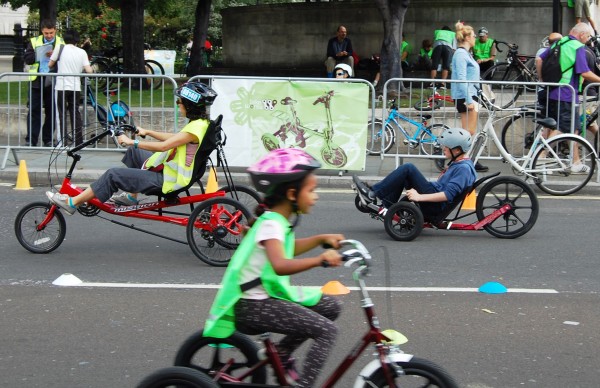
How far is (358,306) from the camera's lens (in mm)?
6945

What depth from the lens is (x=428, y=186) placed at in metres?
9.12

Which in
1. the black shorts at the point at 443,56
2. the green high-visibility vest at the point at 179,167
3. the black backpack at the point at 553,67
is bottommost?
the green high-visibility vest at the point at 179,167

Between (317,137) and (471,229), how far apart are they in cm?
372

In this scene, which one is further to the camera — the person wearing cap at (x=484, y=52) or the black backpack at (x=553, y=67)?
the person wearing cap at (x=484, y=52)

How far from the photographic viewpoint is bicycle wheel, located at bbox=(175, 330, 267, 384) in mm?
4406

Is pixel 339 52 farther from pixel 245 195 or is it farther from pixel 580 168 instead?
pixel 245 195

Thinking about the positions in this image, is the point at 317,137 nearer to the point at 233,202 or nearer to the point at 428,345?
the point at 233,202

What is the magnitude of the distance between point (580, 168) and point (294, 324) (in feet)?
28.1

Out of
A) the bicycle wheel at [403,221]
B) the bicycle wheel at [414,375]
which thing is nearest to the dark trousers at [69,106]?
the bicycle wheel at [403,221]

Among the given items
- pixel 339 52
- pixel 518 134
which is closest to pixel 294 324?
pixel 518 134

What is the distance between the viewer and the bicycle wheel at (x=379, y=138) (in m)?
13.5

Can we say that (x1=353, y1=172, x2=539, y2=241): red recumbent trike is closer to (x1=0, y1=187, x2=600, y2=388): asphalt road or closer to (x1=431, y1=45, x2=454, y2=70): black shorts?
(x1=0, y1=187, x2=600, y2=388): asphalt road

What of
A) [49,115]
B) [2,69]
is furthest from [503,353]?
[2,69]

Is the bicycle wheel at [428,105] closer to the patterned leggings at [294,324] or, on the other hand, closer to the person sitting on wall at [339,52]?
the person sitting on wall at [339,52]
